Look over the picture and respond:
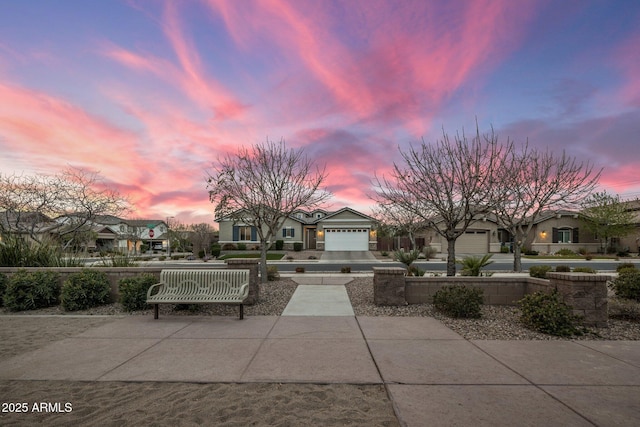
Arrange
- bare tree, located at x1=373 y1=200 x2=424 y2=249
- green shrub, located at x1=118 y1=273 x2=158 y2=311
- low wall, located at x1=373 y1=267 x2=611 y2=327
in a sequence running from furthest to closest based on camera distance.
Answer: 1. bare tree, located at x1=373 y1=200 x2=424 y2=249
2. low wall, located at x1=373 y1=267 x2=611 y2=327
3. green shrub, located at x1=118 y1=273 x2=158 y2=311

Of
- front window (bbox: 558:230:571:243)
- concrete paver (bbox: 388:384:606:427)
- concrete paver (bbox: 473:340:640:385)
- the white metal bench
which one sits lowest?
concrete paver (bbox: 473:340:640:385)

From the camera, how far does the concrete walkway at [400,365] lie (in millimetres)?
3572

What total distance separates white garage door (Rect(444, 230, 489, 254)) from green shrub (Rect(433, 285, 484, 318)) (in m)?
29.9

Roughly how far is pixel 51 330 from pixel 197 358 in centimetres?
385

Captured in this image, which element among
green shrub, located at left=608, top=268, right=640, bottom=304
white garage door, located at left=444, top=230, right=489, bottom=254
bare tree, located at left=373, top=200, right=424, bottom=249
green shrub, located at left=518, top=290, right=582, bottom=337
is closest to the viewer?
green shrub, located at left=518, top=290, right=582, bottom=337

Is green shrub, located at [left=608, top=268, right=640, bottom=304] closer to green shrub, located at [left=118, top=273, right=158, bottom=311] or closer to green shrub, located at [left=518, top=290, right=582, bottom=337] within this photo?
green shrub, located at [left=518, top=290, right=582, bottom=337]

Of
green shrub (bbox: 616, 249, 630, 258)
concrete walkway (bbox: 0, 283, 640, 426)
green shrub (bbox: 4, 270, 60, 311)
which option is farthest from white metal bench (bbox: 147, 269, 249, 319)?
green shrub (bbox: 616, 249, 630, 258)

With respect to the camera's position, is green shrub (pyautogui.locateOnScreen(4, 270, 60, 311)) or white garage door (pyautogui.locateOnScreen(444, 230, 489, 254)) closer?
green shrub (pyautogui.locateOnScreen(4, 270, 60, 311))

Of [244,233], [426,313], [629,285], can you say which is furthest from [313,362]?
[244,233]

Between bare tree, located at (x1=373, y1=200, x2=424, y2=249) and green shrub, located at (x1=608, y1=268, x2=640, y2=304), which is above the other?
bare tree, located at (x1=373, y1=200, x2=424, y2=249)

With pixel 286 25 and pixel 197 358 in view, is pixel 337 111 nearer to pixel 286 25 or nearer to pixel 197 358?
pixel 286 25

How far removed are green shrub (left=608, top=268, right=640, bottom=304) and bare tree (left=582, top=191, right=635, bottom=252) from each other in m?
29.5

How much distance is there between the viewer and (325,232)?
37125 mm

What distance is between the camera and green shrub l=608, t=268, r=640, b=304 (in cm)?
849
